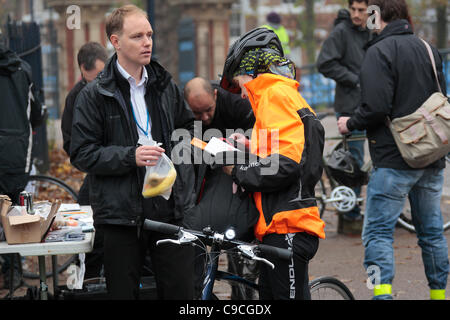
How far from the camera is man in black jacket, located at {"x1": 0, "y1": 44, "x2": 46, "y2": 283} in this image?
565 centimetres

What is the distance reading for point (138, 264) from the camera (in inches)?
158

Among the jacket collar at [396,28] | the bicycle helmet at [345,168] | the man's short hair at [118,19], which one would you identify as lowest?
the bicycle helmet at [345,168]

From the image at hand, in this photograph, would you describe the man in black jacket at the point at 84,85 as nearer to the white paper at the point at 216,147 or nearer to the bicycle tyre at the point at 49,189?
the bicycle tyre at the point at 49,189

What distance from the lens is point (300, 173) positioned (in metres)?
3.52

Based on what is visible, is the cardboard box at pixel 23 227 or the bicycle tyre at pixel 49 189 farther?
the bicycle tyre at pixel 49 189

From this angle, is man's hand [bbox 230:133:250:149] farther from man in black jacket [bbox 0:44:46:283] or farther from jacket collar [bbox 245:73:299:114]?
man in black jacket [bbox 0:44:46:283]

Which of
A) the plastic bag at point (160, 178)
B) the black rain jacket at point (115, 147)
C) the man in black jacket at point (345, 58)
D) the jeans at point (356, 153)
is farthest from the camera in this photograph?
the jeans at point (356, 153)

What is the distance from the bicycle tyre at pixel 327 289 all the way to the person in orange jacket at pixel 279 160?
651 mm

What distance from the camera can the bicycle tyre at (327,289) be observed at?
4.38 meters

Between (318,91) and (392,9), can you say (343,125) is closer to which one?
(392,9)

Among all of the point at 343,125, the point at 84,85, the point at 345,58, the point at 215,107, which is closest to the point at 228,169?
the point at 215,107

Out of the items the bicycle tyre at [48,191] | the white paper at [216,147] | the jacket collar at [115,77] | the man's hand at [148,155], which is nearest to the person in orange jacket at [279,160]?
the white paper at [216,147]

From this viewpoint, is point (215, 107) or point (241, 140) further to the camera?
point (215, 107)

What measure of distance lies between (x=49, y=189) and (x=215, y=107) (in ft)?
8.70
